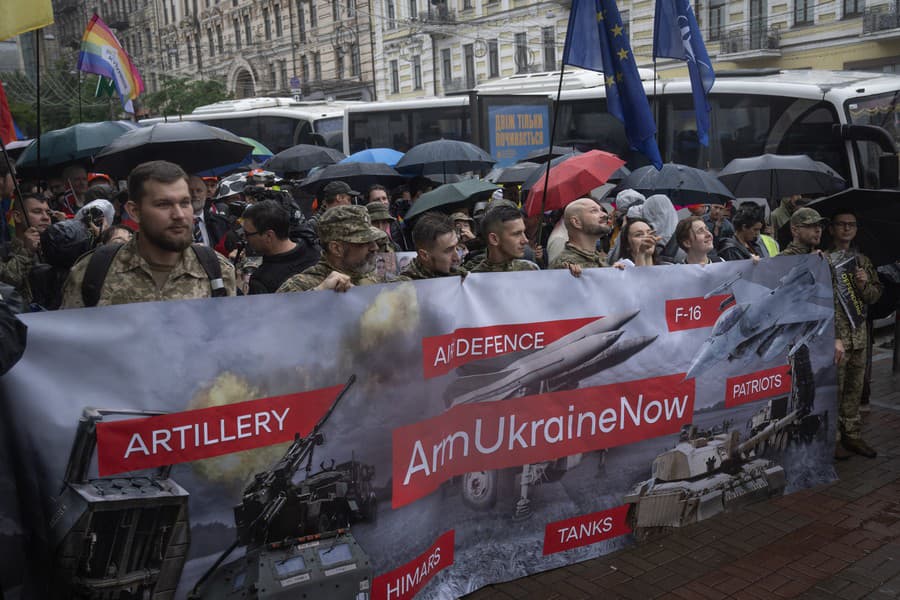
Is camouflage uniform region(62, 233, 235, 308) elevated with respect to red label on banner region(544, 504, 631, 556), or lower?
elevated

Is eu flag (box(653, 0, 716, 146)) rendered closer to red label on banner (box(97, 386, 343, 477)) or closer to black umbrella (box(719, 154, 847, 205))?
black umbrella (box(719, 154, 847, 205))

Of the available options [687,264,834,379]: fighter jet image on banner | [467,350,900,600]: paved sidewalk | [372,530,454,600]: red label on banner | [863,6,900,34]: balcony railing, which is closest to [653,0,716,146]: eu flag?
[687,264,834,379]: fighter jet image on banner

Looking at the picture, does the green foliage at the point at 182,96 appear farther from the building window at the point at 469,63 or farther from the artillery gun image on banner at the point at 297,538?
the artillery gun image on banner at the point at 297,538

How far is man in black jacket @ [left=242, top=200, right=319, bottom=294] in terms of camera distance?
493 centimetres

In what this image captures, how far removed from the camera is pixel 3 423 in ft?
9.68

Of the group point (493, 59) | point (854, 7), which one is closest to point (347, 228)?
point (854, 7)

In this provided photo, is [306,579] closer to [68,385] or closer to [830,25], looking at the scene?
[68,385]

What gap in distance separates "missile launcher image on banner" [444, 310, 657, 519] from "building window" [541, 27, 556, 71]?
114 ft

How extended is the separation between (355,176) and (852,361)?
22.9 ft

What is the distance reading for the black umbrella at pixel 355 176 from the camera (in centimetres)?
1121

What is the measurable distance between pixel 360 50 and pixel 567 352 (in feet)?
158

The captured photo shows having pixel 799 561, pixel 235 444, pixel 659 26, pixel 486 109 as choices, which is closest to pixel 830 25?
pixel 486 109

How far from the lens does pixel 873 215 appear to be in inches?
249

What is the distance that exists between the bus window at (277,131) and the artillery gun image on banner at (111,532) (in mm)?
20807
